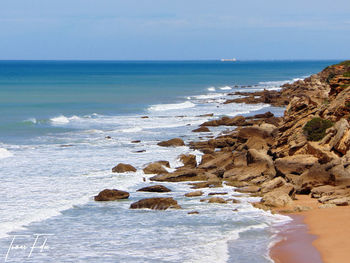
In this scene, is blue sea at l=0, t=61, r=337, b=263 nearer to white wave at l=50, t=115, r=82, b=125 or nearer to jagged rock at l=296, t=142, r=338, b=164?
white wave at l=50, t=115, r=82, b=125

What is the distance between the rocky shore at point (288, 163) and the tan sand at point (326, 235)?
1.94ft

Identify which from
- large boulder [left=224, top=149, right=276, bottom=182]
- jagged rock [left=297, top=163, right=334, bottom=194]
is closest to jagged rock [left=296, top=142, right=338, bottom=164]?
jagged rock [left=297, top=163, right=334, bottom=194]

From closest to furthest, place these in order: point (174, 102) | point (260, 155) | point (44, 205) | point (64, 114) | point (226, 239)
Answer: point (226, 239)
point (44, 205)
point (260, 155)
point (64, 114)
point (174, 102)

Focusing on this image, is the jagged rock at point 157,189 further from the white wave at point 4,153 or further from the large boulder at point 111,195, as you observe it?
the white wave at point 4,153

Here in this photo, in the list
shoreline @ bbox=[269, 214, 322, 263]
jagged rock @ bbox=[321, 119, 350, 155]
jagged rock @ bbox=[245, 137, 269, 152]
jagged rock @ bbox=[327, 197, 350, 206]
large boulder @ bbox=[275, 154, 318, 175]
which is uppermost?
jagged rock @ bbox=[321, 119, 350, 155]

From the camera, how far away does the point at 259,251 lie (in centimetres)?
1608

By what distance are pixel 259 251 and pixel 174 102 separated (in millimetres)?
56183

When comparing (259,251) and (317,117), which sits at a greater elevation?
(317,117)

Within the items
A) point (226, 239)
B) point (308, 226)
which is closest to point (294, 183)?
point (308, 226)

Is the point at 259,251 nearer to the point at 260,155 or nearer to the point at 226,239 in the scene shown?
the point at 226,239

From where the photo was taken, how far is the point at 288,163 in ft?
80.3

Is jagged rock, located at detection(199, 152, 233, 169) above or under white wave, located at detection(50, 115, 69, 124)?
above

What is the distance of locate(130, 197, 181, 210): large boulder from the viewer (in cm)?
2093

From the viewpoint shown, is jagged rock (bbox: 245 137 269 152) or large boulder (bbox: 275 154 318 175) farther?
jagged rock (bbox: 245 137 269 152)
